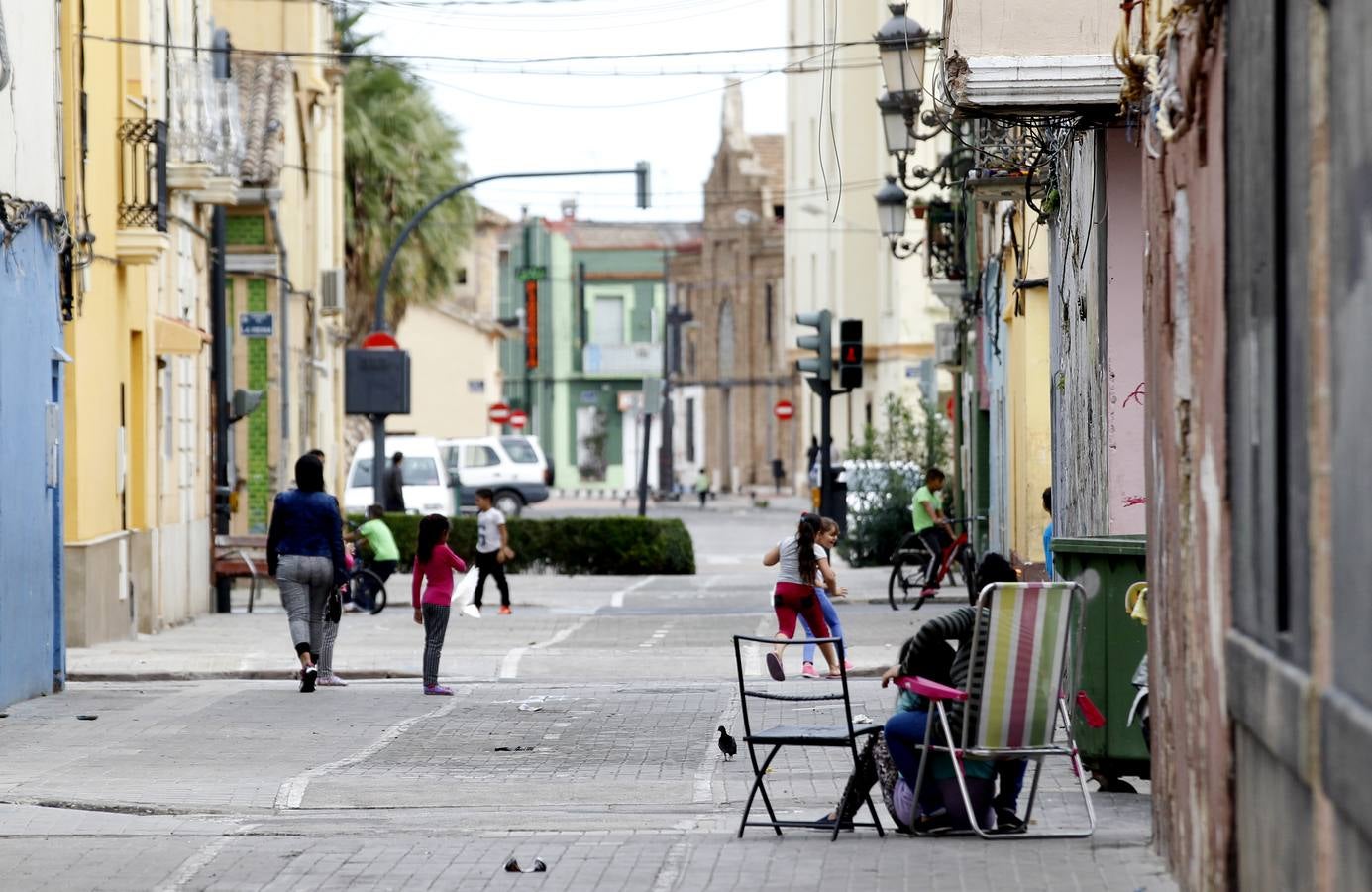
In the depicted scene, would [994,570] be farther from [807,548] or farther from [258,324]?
[258,324]

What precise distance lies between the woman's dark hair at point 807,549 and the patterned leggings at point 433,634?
2890 mm

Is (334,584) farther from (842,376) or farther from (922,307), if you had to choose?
(922,307)

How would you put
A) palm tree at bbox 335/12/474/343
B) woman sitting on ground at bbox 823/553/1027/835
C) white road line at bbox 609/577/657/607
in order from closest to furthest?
woman sitting on ground at bbox 823/553/1027/835 < white road line at bbox 609/577/657/607 < palm tree at bbox 335/12/474/343

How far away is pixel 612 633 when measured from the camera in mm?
22578

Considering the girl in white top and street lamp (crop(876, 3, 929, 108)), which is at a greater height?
street lamp (crop(876, 3, 929, 108))

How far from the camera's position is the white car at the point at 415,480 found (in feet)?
135

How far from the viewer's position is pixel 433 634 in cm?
1648

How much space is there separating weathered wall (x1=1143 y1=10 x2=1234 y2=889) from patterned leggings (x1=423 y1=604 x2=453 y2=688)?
26.8ft

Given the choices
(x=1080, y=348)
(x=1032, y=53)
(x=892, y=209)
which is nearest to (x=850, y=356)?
(x=892, y=209)

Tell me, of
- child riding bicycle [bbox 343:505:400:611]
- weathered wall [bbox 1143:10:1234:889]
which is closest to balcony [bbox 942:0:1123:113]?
weathered wall [bbox 1143:10:1234:889]

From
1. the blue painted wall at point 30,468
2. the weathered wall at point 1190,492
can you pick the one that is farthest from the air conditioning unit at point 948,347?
the weathered wall at point 1190,492

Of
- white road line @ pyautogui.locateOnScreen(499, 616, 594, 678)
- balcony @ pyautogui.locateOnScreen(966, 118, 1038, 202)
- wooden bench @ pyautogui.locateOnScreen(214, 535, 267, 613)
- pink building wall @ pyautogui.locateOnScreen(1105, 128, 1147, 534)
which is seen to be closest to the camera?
pink building wall @ pyautogui.locateOnScreen(1105, 128, 1147, 534)

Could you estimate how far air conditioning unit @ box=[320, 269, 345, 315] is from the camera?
39.1 meters

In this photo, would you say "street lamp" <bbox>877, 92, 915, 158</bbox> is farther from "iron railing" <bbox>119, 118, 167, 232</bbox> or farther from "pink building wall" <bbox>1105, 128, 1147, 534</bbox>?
"pink building wall" <bbox>1105, 128, 1147, 534</bbox>
